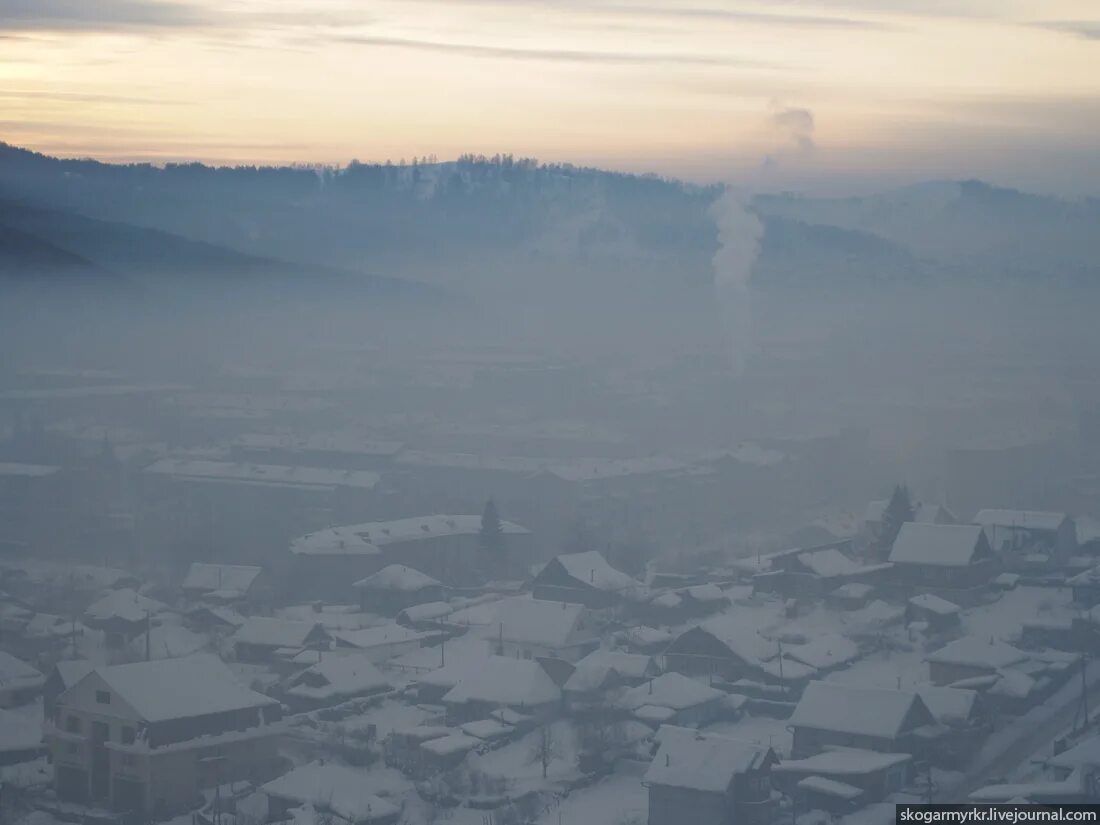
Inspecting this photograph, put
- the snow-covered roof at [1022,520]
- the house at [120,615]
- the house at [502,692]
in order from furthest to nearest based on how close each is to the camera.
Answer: the snow-covered roof at [1022,520], the house at [120,615], the house at [502,692]

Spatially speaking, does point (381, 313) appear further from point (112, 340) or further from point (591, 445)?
point (591, 445)

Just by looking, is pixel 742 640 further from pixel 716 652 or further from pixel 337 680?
pixel 337 680

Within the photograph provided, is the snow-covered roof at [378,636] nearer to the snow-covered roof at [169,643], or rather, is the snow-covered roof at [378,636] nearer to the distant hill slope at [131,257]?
the snow-covered roof at [169,643]

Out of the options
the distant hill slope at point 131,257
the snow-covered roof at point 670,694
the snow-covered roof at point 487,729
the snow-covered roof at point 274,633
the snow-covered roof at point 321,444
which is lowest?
the snow-covered roof at point 487,729

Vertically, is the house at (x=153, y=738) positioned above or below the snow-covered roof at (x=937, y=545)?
below

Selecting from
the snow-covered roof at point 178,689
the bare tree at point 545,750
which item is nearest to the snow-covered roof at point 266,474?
the snow-covered roof at point 178,689

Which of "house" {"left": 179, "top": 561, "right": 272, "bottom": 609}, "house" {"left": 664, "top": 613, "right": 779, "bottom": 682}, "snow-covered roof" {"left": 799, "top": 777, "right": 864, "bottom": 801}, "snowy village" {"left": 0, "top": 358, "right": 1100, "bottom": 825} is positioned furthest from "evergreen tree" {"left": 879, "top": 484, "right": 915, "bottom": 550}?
"snow-covered roof" {"left": 799, "top": 777, "right": 864, "bottom": 801}

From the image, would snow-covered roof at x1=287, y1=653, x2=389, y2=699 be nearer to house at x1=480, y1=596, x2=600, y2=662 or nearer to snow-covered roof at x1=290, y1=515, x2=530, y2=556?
house at x1=480, y1=596, x2=600, y2=662
